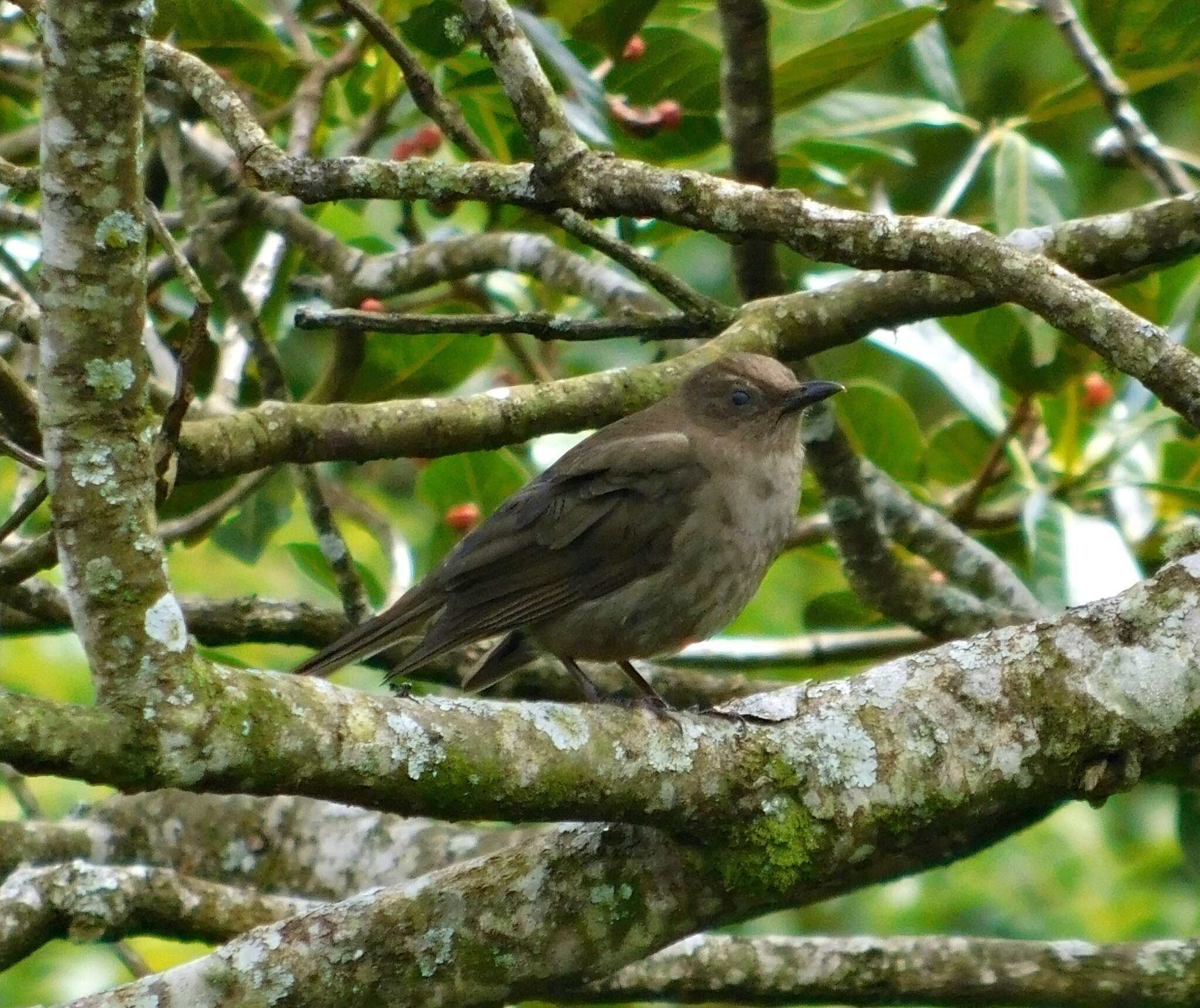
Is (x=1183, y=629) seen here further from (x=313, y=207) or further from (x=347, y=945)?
(x=313, y=207)

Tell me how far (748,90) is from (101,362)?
2479 mm

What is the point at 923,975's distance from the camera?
3.88 metres

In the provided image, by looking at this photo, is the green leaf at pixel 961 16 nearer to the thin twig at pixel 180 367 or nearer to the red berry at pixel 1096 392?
the red berry at pixel 1096 392

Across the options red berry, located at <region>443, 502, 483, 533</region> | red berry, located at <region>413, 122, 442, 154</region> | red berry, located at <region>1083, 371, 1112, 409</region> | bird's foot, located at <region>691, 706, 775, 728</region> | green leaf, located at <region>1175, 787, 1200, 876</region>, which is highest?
red berry, located at <region>413, 122, 442, 154</region>

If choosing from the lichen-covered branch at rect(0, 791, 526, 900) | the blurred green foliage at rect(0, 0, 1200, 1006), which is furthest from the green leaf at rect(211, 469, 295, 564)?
the lichen-covered branch at rect(0, 791, 526, 900)

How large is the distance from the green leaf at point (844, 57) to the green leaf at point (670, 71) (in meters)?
0.26

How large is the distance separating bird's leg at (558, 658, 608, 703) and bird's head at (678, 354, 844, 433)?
829mm

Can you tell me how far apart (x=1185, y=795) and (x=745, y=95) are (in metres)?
2.63

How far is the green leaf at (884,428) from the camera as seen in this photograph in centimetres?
535

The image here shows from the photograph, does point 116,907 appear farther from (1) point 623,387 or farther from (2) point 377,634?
(1) point 623,387

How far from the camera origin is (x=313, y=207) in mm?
5844

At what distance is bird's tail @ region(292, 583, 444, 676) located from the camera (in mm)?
4219

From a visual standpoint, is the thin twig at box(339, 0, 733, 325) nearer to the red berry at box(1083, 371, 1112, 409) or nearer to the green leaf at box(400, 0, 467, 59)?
the green leaf at box(400, 0, 467, 59)

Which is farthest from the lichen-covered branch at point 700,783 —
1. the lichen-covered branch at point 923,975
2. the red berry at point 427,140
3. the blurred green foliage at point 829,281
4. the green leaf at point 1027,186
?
the red berry at point 427,140
